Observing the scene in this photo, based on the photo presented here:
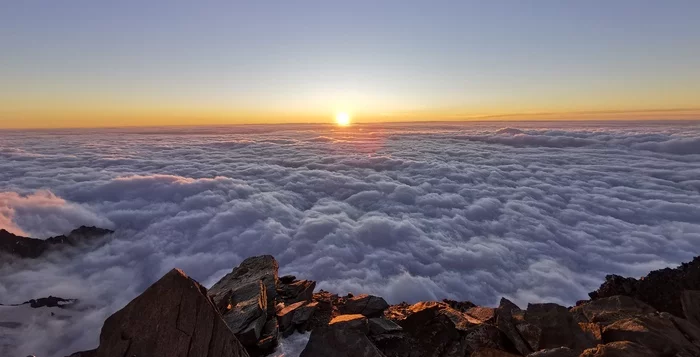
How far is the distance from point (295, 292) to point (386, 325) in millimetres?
2899

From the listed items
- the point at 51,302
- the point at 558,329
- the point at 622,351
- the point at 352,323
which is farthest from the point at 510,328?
the point at 51,302

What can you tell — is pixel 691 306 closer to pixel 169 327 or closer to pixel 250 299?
pixel 250 299

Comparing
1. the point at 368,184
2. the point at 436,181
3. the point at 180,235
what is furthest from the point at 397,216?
the point at 180,235

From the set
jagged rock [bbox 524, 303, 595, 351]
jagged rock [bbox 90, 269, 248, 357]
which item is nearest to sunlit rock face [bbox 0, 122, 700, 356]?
jagged rock [bbox 524, 303, 595, 351]

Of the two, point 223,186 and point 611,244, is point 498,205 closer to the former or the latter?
point 611,244

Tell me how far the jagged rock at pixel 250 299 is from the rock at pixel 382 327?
1907mm

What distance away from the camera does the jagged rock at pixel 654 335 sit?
15.5 ft

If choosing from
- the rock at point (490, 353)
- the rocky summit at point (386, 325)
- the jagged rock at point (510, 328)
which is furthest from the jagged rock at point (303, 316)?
the jagged rock at point (510, 328)

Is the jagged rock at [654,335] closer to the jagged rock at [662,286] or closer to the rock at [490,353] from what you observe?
the rock at [490,353]

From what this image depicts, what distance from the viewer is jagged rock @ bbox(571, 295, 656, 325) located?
6.45m

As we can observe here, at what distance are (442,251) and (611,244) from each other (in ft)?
39.6

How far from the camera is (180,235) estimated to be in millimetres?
24266

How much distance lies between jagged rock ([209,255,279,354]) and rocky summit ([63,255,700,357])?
24 mm

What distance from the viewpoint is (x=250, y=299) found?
702cm
